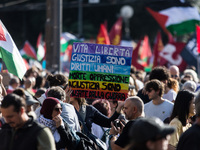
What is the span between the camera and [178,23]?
1722 cm

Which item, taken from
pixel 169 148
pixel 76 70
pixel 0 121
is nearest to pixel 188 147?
pixel 169 148

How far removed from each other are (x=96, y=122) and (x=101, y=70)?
119cm

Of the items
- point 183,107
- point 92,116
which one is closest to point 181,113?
point 183,107

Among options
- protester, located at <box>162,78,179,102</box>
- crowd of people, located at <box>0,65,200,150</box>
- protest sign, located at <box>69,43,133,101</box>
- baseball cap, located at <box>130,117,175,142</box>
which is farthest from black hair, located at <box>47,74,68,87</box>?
baseball cap, located at <box>130,117,175,142</box>

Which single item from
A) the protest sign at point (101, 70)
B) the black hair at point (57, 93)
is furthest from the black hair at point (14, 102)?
the protest sign at point (101, 70)

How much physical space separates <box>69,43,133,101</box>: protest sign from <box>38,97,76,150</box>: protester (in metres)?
2.11

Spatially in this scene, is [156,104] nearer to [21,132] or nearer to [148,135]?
[21,132]

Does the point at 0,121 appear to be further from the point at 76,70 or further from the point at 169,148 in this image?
the point at 76,70

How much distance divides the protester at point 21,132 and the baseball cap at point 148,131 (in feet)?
3.24

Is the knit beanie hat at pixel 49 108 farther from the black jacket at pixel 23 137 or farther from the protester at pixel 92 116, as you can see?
the protester at pixel 92 116

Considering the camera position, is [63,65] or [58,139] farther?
[63,65]

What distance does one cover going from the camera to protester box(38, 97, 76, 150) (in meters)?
5.00

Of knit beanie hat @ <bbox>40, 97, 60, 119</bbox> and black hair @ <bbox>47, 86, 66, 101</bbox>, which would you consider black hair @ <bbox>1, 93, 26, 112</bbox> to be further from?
black hair @ <bbox>47, 86, 66, 101</bbox>

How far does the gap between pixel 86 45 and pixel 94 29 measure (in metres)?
33.3
